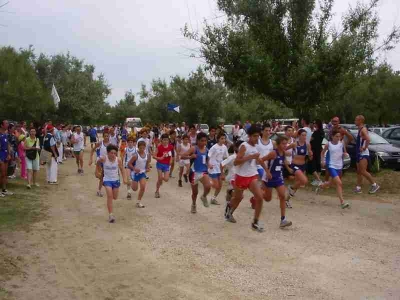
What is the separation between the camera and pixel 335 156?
35.1 feet

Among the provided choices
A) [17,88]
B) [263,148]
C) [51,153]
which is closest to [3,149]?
[51,153]

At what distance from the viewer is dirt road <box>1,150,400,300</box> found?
5.64 m

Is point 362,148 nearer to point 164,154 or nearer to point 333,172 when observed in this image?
point 333,172

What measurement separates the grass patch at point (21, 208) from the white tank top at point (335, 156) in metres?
6.35

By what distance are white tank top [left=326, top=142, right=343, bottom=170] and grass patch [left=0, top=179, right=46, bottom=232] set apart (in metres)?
6.35

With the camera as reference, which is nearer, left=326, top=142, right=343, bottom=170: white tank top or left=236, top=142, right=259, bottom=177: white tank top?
left=236, top=142, right=259, bottom=177: white tank top

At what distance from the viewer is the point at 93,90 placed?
4188 centimetres

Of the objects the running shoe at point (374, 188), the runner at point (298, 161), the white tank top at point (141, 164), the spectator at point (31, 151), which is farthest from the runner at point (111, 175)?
the running shoe at point (374, 188)

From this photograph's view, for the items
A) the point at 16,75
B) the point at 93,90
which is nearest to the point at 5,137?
the point at 16,75

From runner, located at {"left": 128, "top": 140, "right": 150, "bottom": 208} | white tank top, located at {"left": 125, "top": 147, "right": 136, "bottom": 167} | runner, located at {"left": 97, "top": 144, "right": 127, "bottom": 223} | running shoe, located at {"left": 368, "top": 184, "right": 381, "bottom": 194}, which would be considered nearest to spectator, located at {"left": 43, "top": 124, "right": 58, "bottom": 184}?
white tank top, located at {"left": 125, "top": 147, "right": 136, "bottom": 167}

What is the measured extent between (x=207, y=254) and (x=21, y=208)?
5.29m

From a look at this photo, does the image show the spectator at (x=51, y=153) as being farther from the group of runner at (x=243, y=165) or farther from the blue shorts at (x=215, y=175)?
the blue shorts at (x=215, y=175)

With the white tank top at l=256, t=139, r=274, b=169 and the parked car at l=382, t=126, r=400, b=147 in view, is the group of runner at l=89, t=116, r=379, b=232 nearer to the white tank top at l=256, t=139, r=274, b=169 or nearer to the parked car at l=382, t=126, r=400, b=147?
the white tank top at l=256, t=139, r=274, b=169

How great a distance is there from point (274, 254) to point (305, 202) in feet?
16.1
